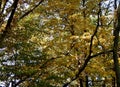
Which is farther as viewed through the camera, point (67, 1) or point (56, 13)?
point (56, 13)

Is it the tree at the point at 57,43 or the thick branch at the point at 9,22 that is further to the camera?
the tree at the point at 57,43

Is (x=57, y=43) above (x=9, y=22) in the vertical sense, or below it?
below

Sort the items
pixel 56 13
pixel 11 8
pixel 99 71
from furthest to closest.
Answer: pixel 56 13, pixel 99 71, pixel 11 8

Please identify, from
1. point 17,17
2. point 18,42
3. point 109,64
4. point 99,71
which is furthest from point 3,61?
point 109,64

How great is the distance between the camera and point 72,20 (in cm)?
1536

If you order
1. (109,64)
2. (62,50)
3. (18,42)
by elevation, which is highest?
(18,42)

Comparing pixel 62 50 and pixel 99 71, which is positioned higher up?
pixel 62 50

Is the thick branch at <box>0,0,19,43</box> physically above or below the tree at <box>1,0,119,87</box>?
above

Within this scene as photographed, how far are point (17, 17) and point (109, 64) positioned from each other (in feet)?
21.8

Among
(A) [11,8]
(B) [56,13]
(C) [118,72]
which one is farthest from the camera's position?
(B) [56,13]

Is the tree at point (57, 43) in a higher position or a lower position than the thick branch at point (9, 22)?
lower

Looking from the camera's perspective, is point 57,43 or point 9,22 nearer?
point 9,22

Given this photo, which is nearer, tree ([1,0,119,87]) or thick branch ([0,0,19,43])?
thick branch ([0,0,19,43])

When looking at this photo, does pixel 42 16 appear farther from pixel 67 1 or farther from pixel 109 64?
pixel 109 64
